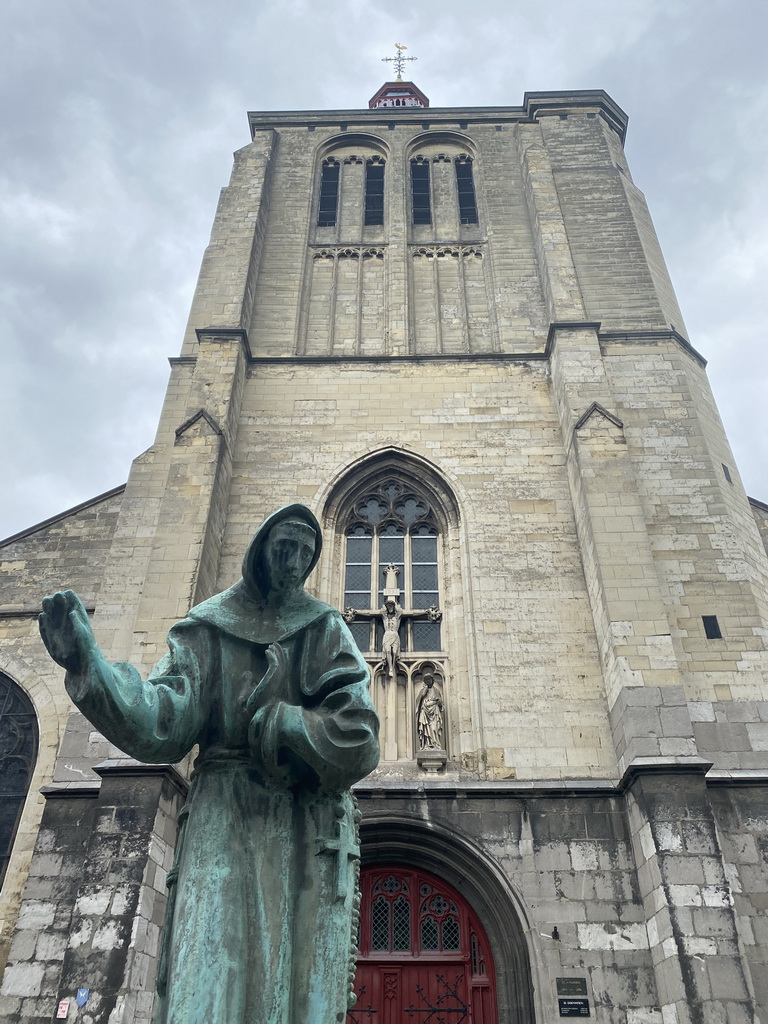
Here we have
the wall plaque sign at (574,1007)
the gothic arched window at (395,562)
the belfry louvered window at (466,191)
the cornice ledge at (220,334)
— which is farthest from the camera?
the belfry louvered window at (466,191)

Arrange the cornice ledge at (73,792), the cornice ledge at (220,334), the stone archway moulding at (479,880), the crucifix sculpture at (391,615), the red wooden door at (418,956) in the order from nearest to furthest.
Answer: the stone archway moulding at (479,880) → the red wooden door at (418,956) → the cornice ledge at (73,792) → the crucifix sculpture at (391,615) → the cornice ledge at (220,334)

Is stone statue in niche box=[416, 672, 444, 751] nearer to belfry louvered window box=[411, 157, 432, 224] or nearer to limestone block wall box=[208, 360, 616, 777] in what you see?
limestone block wall box=[208, 360, 616, 777]

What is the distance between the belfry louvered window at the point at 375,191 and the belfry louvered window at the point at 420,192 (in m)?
0.62

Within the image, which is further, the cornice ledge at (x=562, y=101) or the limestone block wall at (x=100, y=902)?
the cornice ledge at (x=562, y=101)

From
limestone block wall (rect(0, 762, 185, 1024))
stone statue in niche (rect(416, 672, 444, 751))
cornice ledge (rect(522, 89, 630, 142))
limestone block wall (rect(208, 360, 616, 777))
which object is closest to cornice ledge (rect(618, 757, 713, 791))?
limestone block wall (rect(208, 360, 616, 777))

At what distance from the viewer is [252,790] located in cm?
208

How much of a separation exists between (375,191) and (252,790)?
15.7 meters

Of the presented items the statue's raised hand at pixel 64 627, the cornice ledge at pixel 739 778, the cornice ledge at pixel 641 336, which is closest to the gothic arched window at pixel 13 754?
the cornice ledge at pixel 739 778

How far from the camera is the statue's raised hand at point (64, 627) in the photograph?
179 cm

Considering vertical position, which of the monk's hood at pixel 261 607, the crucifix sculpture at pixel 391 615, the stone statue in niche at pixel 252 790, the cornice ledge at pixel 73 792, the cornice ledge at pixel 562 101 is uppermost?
the cornice ledge at pixel 562 101

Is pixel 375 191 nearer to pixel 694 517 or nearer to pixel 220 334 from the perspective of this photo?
pixel 220 334

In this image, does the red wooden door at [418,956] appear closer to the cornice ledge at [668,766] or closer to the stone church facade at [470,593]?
the stone church facade at [470,593]

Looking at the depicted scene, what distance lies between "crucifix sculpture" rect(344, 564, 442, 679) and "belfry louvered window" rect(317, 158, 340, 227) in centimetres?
827

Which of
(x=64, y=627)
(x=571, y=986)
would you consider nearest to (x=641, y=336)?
(x=571, y=986)
